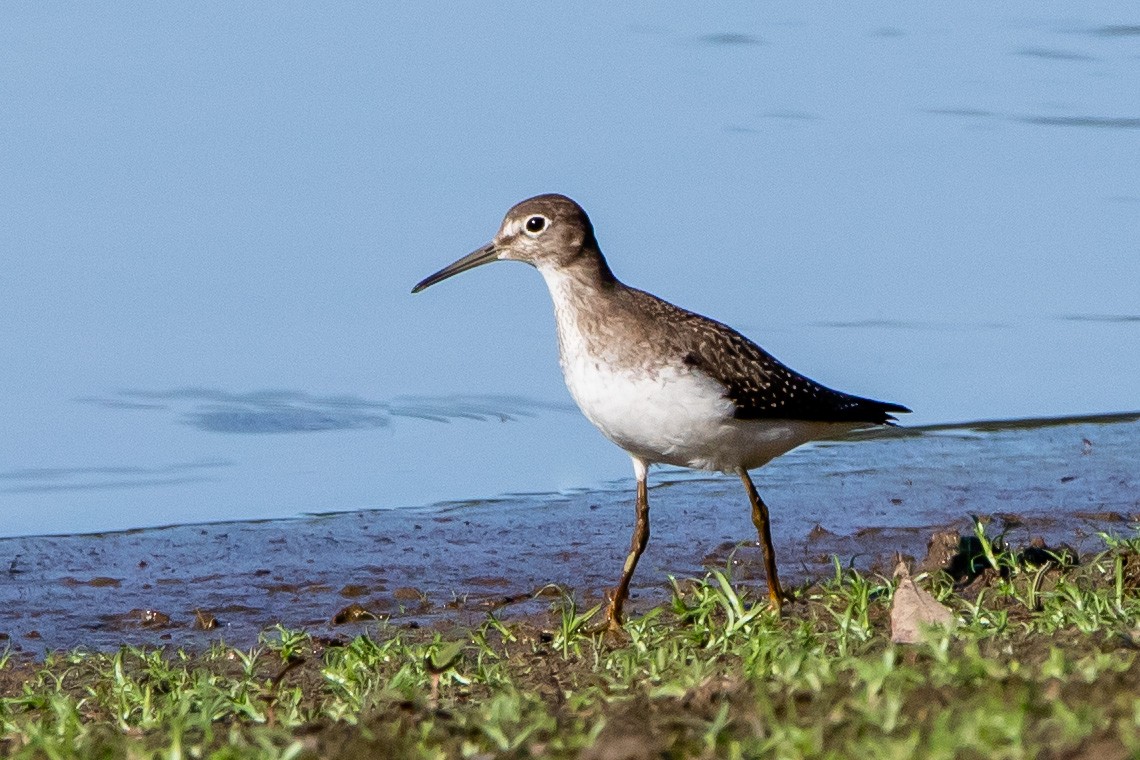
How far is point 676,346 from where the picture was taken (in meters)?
6.80

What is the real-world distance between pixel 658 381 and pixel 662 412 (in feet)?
0.38

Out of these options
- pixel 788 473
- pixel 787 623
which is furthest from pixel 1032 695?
pixel 788 473

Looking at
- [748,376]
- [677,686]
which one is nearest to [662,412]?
[748,376]

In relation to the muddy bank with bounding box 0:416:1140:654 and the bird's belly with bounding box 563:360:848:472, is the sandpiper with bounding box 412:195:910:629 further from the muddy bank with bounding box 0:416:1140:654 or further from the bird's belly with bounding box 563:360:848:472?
the muddy bank with bounding box 0:416:1140:654

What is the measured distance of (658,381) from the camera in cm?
666

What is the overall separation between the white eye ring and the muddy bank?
149 centimetres

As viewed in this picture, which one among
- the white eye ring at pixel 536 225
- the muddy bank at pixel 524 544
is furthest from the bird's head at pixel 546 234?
the muddy bank at pixel 524 544

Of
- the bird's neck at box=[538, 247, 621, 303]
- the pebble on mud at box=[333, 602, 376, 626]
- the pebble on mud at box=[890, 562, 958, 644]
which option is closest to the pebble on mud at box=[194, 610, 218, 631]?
the pebble on mud at box=[333, 602, 376, 626]

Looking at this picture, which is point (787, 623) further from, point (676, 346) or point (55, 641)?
point (55, 641)

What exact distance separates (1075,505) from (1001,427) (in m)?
1.55

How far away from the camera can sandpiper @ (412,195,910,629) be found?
21.9 feet

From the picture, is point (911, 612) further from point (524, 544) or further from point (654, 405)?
point (524, 544)

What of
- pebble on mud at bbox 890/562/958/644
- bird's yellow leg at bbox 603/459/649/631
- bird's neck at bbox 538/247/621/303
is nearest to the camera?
pebble on mud at bbox 890/562/958/644

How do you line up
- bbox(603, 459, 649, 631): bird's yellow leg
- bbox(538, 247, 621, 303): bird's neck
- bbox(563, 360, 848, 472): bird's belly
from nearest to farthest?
1. bbox(603, 459, 649, 631): bird's yellow leg
2. bbox(563, 360, 848, 472): bird's belly
3. bbox(538, 247, 621, 303): bird's neck
